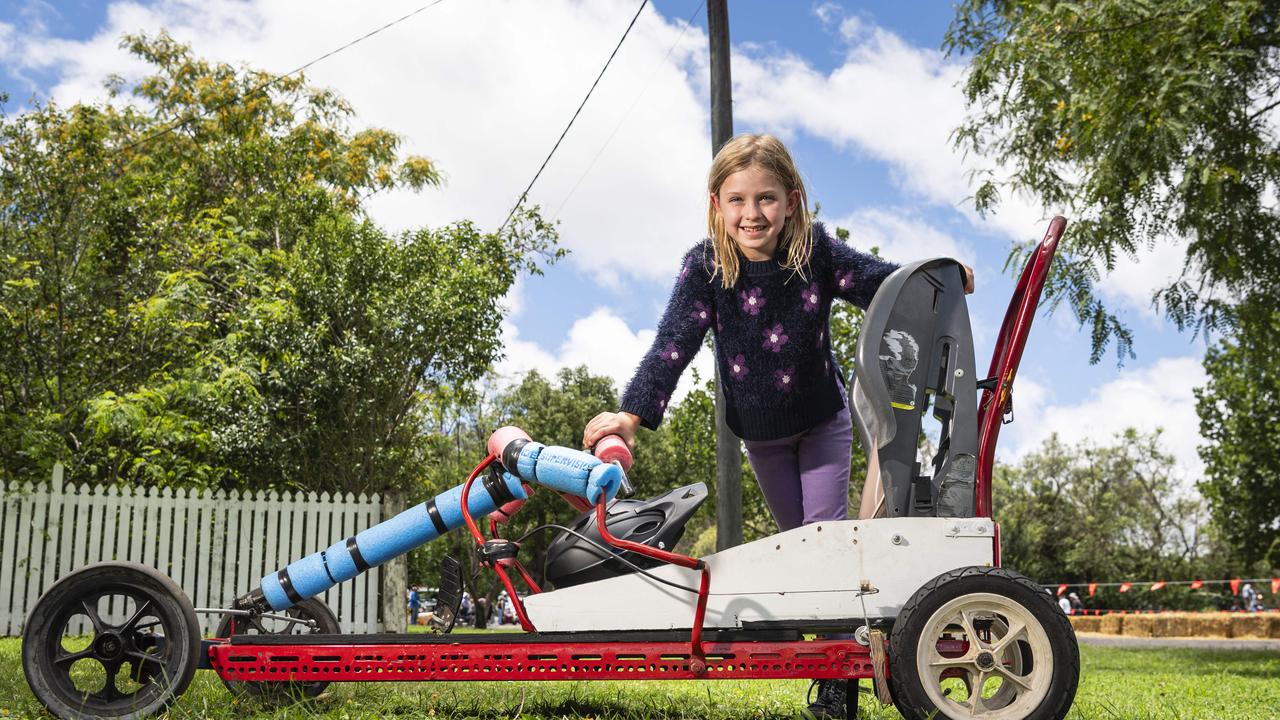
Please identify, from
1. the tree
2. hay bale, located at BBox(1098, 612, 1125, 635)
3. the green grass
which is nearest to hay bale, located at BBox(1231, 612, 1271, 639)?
hay bale, located at BBox(1098, 612, 1125, 635)

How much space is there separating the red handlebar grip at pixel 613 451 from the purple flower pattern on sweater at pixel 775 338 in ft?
2.17

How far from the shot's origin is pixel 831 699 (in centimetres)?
316

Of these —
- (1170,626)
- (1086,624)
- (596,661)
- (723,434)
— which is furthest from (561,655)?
(1086,624)

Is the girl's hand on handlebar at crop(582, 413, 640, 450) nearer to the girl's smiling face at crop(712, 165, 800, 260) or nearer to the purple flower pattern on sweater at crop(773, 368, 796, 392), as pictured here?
the purple flower pattern on sweater at crop(773, 368, 796, 392)

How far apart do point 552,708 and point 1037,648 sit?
156 centimetres

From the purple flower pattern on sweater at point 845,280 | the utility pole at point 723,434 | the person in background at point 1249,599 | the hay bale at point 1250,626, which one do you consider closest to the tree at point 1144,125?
the utility pole at point 723,434

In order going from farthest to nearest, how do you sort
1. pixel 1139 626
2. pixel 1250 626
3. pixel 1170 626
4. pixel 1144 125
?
pixel 1139 626, pixel 1170 626, pixel 1250 626, pixel 1144 125

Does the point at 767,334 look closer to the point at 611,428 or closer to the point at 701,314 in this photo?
the point at 701,314

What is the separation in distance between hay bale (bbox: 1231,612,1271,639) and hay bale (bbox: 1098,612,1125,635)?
314 centimetres

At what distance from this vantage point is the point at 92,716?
8.89 feet

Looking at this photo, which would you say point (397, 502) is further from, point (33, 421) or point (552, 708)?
point (552, 708)

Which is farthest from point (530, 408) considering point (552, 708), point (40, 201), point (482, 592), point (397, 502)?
point (552, 708)

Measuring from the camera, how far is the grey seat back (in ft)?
8.82

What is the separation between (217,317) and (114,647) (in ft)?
42.9
